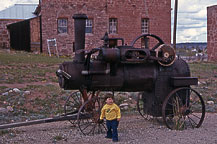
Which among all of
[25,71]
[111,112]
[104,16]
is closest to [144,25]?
[104,16]

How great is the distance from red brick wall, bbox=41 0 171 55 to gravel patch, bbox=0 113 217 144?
53.9 ft

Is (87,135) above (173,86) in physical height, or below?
below

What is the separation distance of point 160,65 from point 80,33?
1778 mm

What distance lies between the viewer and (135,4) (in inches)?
989

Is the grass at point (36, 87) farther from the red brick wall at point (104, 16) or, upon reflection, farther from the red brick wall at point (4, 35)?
the red brick wall at point (4, 35)

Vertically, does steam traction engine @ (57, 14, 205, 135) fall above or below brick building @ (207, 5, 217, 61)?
below

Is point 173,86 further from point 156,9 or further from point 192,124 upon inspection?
point 156,9

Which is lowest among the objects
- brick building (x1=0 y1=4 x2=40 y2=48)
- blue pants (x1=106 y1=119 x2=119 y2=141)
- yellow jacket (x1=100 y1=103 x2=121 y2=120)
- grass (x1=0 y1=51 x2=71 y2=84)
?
blue pants (x1=106 y1=119 x2=119 y2=141)

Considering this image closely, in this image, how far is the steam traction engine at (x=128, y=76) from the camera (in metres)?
6.67

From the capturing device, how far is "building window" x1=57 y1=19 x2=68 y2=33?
23.8m

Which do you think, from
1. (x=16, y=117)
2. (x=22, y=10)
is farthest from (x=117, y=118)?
(x=22, y=10)

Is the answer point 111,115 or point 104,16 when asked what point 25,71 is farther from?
point 104,16

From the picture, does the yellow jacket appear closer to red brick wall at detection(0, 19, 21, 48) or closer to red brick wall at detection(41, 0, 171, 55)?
red brick wall at detection(41, 0, 171, 55)

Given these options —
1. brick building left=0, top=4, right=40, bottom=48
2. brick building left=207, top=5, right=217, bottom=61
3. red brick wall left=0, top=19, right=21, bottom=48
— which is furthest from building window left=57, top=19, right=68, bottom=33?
brick building left=207, top=5, right=217, bottom=61
